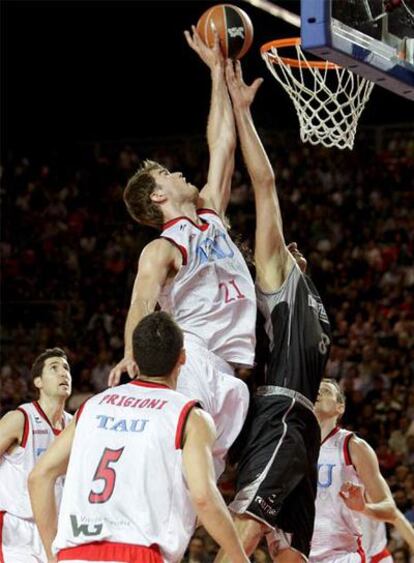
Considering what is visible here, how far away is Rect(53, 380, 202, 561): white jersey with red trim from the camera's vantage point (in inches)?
164

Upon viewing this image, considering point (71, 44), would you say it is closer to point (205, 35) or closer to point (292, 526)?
point (205, 35)

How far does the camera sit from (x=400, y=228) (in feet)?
51.5

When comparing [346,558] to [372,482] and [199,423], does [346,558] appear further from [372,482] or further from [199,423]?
[199,423]

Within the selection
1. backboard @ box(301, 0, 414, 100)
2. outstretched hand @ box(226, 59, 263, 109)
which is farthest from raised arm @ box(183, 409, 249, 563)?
outstretched hand @ box(226, 59, 263, 109)

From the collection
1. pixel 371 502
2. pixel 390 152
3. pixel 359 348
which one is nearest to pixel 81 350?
pixel 359 348

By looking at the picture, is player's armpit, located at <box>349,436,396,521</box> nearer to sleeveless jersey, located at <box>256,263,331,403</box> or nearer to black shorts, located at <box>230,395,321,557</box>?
black shorts, located at <box>230,395,321,557</box>

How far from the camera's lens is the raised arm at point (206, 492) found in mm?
4094

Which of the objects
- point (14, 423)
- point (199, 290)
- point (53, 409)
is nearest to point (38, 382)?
point (53, 409)

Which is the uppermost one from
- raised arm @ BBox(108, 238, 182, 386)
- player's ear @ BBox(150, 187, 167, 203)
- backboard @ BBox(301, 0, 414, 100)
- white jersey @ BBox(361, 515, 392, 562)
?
backboard @ BBox(301, 0, 414, 100)

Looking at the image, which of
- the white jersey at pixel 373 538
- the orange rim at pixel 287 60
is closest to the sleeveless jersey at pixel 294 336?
the orange rim at pixel 287 60

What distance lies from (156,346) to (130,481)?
0.52 meters

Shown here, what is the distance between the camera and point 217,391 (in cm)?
531

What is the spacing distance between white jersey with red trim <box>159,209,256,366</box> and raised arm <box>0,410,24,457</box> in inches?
76.4

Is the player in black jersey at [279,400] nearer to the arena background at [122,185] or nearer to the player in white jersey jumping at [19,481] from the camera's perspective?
the player in white jersey jumping at [19,481]
